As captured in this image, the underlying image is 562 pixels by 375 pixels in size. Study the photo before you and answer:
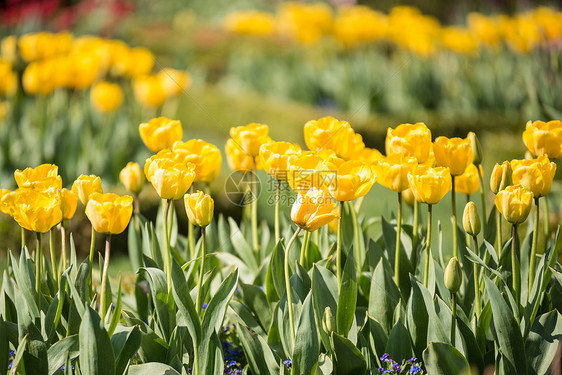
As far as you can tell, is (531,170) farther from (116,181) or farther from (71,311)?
(116,181)

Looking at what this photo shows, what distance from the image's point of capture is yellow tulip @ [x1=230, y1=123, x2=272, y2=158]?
6.53 feet

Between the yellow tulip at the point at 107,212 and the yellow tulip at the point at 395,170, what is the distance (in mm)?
725

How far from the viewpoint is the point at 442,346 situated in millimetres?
1563

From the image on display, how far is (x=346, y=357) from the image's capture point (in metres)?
1.63

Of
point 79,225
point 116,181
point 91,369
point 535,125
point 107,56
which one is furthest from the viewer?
point 107,56

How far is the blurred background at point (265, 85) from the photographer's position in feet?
14.0

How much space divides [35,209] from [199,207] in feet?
1.43

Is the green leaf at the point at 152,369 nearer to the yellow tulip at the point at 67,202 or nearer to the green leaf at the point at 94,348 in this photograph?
the green leaf at the point at 94,348

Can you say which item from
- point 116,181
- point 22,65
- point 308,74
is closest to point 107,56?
point 116,181

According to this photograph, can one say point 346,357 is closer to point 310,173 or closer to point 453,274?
point 453,274

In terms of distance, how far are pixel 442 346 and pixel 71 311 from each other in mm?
985

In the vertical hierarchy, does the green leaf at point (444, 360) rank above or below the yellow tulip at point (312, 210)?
below

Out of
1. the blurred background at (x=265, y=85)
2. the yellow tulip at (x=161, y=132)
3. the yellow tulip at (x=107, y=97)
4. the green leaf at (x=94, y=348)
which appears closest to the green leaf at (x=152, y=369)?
the green leaf at (x=94, y=348)

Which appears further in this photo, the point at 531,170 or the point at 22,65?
the point at 22,65
